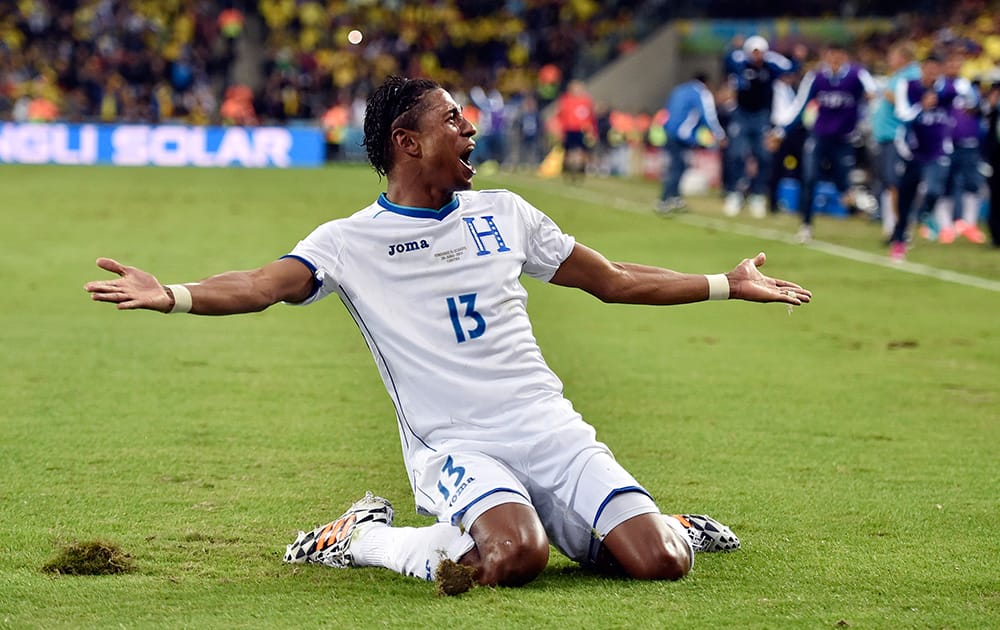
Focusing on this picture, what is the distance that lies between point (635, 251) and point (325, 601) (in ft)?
43.3

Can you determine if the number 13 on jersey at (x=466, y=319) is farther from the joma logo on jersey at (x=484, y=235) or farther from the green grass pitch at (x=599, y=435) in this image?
the green grass pitch at (x=599, y=435)

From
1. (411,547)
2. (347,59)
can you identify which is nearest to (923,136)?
(411,547)

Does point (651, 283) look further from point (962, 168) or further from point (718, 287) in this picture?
point (962, 168)

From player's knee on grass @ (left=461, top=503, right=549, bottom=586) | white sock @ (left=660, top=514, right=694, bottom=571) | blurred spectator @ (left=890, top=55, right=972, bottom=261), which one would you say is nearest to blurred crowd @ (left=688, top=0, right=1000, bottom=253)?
blurred spectator @ (left=890, top=55, right=972, bottom=261)

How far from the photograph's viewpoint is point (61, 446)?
707cm

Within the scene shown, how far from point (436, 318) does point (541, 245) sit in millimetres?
535

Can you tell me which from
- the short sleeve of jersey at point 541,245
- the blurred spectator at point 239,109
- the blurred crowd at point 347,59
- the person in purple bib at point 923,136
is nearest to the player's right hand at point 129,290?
the short sleeve of jersey at point 541,245

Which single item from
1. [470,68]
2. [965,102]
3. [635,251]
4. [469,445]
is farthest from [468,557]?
[470,68]

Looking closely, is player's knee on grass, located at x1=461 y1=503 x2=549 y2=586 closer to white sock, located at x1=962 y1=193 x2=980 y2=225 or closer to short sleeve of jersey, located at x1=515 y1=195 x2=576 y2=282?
short sleeve of jersey, located at x1=515 y1=195 x2=576 y2=282

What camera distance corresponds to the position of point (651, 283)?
554cm

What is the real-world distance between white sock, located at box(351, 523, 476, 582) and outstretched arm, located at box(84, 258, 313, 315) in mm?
849

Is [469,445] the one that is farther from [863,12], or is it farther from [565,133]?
[863,12]

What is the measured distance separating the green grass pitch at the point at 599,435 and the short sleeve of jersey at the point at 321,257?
3.12 feet

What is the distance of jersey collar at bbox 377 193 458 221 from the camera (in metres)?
5.16
